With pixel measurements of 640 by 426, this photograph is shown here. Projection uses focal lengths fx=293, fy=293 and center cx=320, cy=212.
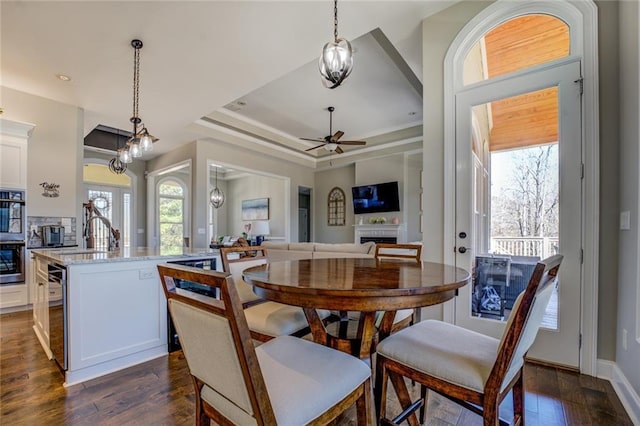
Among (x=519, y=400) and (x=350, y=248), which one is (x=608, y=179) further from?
(x=350, y=248)

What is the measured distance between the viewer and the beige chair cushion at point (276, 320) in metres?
1.67

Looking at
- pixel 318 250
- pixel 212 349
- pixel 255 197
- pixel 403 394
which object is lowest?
pixel 403 394

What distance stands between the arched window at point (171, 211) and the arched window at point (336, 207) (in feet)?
14.3

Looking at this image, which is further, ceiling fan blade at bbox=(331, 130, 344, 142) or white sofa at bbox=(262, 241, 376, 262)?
ceiling fan blade at bbox=(331, 130, 344, 142)

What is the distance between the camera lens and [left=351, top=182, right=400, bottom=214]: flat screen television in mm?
6703

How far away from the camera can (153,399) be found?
1.85 metres

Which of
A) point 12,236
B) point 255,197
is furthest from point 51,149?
point 255,197

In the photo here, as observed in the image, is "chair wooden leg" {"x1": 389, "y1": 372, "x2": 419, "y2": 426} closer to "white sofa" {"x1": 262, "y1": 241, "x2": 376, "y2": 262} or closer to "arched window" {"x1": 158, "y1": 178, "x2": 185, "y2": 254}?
"white sofa" {"x1": 262, "y1": 241, "x2": 376, "y2": 262}

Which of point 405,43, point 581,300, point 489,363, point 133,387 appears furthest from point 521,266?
point 133,387

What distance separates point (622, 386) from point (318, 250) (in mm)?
2993

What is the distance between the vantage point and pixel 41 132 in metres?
4.18

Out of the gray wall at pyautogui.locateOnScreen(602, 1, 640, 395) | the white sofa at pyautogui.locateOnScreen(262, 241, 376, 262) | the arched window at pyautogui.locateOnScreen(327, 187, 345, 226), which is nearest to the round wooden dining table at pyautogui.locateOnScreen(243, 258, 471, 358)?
the gray wall at pyautogui.locateOnScreen(602, 1, 640, 395)

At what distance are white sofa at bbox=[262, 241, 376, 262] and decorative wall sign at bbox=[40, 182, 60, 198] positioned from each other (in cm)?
315

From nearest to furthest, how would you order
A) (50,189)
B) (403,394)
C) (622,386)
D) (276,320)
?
(403,394)
(276,320)
(622,386)
(50,189)
